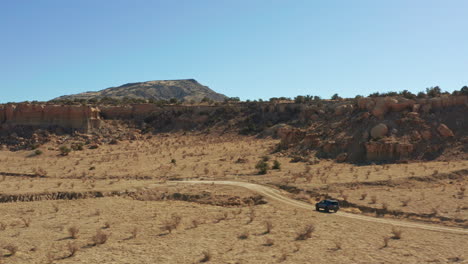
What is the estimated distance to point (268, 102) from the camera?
55.2m

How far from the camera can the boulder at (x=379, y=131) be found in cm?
2930

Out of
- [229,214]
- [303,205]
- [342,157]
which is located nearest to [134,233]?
[229,214]

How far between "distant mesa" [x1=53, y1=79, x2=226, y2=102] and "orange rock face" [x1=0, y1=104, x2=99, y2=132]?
67332 mm

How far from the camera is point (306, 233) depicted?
1397cm

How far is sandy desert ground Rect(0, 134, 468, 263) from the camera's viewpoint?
12406 millimetres

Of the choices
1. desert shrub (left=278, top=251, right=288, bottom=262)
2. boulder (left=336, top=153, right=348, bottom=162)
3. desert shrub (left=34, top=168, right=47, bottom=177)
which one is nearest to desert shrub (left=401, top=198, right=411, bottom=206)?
desert shrub (left=278, top=251, right=288, bottom=262)

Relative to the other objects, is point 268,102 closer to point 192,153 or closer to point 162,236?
point 192,153

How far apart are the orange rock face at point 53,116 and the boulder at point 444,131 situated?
40566mm

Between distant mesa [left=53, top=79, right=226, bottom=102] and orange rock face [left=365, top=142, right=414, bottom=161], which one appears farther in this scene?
distant mesa [left=53, top=79, right=226, bottom=102]

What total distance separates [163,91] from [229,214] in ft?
378

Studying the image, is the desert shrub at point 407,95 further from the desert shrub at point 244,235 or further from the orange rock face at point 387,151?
the desert shrub at point 244,235

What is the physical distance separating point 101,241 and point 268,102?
43.5 metres

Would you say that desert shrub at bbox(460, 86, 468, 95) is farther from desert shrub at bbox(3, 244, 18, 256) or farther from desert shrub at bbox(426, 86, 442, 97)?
desert shrub at bbox(3, 244, 18, 256)

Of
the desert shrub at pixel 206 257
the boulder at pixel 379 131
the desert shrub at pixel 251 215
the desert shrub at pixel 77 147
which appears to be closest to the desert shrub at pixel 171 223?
the desert shrub at pixel 251 215
